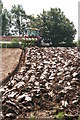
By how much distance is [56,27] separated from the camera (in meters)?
37.3

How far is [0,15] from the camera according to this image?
5341 centimetres

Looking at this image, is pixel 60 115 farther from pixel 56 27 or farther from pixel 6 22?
pixel 6 22

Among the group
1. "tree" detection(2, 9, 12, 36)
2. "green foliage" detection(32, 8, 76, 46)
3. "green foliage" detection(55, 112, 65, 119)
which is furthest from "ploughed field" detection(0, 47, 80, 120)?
"tree" detection(2, 9, 12, 36)

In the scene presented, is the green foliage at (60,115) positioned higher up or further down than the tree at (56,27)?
further down

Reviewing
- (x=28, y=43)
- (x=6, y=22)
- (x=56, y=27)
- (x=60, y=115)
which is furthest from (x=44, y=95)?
(x=6, y=22)

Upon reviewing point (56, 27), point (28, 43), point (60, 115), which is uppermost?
point (56, 27)

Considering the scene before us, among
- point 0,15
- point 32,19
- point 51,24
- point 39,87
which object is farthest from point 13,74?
point 32,19

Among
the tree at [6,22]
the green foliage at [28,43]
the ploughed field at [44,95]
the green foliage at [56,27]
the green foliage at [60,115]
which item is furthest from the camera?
the tree at [6,22]

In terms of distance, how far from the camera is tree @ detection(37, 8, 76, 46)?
3619 centimetres

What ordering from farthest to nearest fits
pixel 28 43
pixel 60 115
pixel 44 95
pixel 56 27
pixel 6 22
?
pixel 6 22 < pixel 56 27 < pixel 28 43 < pixel 44 95 < pixel 60 115

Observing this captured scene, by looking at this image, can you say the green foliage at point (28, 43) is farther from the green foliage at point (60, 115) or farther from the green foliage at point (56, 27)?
the green foliage at point (60, 115)

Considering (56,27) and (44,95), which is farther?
(56,27)

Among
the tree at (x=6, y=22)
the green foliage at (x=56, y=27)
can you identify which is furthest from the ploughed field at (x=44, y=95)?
the tree at (x=6, y=22)

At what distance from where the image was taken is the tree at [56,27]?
A: 119 ft
